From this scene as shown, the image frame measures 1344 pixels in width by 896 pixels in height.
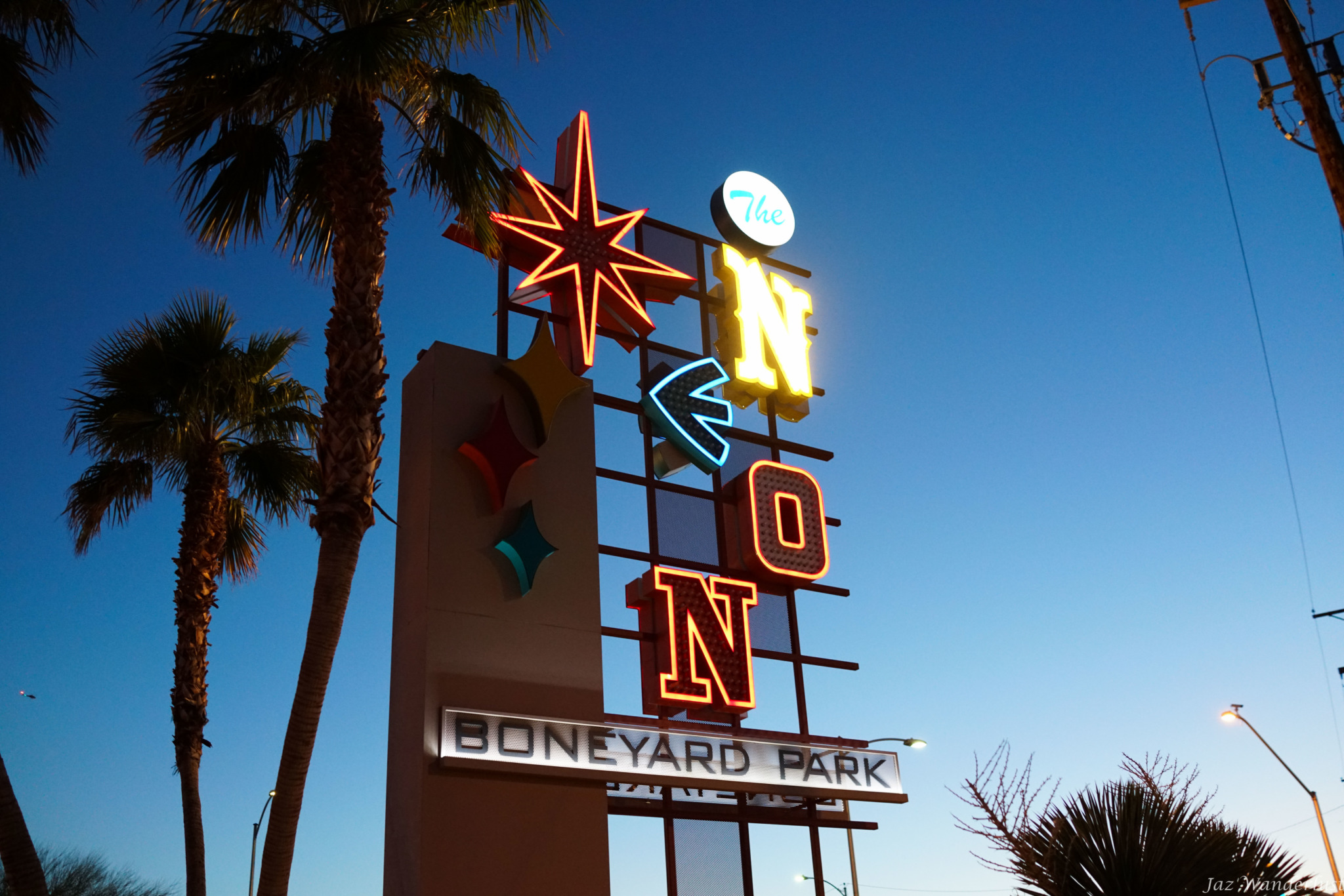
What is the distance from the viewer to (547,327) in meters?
14.5

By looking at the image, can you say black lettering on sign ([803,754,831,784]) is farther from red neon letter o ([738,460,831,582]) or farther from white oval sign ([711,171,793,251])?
white oval sign ([711,171,793,251])

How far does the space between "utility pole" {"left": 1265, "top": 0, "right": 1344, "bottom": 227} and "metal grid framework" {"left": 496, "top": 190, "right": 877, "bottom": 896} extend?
866 centimetres

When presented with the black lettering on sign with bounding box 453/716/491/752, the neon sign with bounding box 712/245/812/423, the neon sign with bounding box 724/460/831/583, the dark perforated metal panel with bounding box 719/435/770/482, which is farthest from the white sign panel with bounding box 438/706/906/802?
the neon sign with bounding box 712/245/812/423

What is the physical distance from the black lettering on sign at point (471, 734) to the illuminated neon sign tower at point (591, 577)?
2 cm

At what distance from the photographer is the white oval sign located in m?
20.0

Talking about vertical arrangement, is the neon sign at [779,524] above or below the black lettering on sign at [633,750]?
above

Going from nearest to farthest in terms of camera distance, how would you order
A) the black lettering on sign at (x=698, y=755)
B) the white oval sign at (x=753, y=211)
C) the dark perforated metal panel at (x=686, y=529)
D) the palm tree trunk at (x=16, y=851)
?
1. the palm tree trunk at (x=16, y=851)
2. the black lettering on sign at (x=698, y=755)
3. the dark perforated metal panel at (x=686, y=529)
4. the white oval sign at (x=753, y=211)

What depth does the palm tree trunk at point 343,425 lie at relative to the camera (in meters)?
10.7

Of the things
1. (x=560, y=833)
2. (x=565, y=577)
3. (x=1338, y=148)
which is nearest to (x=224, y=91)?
(x=565, y=577)

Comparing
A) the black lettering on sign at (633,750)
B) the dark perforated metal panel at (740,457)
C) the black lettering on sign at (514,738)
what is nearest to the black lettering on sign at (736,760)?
the black lettering on sign at (633,750)

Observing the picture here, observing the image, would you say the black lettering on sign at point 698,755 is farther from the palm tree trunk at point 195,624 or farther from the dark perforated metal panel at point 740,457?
the palm tree trunk at point 195,624

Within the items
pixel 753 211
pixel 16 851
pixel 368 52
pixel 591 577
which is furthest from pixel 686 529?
pixel 16 851

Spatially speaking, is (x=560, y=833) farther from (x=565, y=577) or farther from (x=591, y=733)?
(x=565, y=577)

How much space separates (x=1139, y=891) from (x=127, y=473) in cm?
1460
